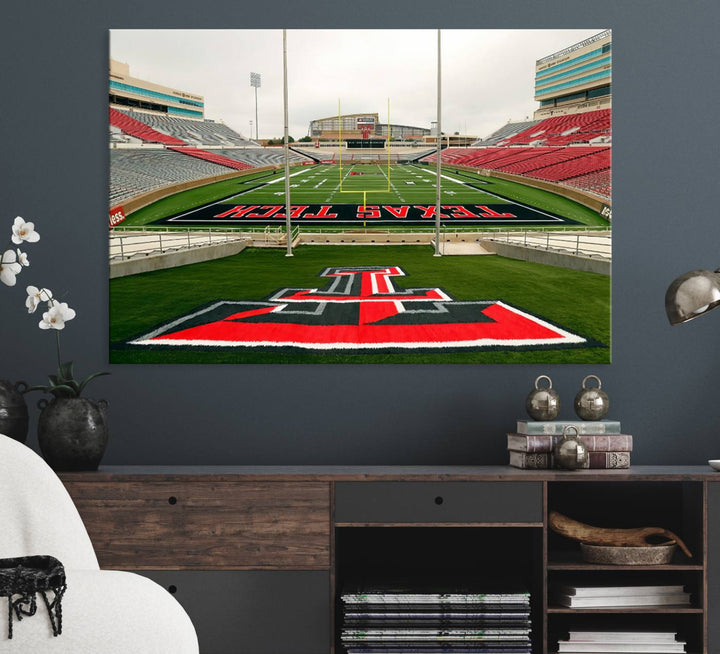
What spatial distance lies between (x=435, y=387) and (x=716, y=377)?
104 centimetres

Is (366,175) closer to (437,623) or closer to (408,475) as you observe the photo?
(408,475)

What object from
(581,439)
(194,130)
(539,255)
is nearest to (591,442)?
(581,439)

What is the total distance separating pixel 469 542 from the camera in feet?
10.2

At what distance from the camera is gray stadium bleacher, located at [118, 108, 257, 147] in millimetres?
3146

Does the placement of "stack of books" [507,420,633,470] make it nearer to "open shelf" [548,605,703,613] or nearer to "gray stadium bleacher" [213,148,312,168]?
"open shelf" [548,605,703,613]

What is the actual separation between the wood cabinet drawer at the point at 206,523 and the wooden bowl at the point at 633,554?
864 millimetres

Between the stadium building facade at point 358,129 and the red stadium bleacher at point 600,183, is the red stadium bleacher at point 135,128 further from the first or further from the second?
the red stadium bleacher at point 600,183

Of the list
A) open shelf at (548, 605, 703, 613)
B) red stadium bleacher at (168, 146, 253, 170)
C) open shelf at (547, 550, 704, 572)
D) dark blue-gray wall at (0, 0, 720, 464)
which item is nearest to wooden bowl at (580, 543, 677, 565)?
open shelf at (547, 550, 704, 572)

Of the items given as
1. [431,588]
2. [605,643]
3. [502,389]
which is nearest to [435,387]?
[502,389]

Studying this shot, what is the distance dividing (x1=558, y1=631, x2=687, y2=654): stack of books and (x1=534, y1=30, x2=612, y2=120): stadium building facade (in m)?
1.80

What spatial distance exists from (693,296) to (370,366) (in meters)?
1.14

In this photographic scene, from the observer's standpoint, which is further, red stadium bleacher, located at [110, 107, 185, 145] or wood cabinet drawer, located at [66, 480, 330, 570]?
red stadium bleacher, located at [110, 107, 185, 145]

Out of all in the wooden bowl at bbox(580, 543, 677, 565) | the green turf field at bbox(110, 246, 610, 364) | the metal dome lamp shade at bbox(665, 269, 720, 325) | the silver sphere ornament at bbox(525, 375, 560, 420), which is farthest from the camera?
the green turf field at bbox(110, 246, 610, 364)

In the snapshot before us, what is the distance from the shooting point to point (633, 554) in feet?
8.87
